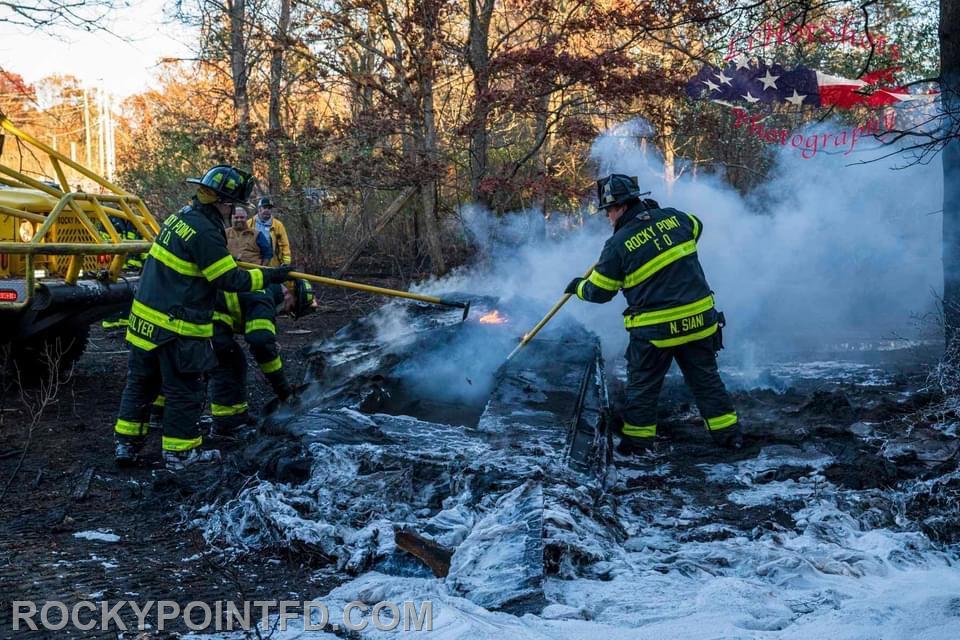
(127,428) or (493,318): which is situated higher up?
(493,318)

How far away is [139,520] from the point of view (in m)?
4.30

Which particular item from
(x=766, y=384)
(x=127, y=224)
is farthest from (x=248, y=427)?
(x=766, y=384)

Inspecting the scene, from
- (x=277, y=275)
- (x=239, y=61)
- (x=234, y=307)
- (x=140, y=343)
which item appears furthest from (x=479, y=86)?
(x=140, y=343)

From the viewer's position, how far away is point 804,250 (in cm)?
1112

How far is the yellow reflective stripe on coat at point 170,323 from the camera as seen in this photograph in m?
5.21

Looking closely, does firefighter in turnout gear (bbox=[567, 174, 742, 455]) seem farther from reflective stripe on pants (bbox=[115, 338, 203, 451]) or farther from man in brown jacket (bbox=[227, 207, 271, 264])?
man in brown jacket (bbox=[227, 207, 271, 264])

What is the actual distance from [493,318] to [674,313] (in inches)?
68.9

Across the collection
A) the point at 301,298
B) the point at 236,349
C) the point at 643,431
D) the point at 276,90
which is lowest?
the point at 643,431

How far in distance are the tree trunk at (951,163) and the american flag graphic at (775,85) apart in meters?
6.95

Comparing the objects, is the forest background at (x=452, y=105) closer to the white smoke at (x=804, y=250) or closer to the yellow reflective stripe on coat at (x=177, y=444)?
the white smoke at (x=804, y=250)

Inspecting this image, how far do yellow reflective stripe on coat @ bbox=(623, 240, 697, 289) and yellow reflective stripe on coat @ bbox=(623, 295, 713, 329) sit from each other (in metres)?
0.23

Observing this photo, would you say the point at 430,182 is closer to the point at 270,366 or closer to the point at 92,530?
the point at 270,366

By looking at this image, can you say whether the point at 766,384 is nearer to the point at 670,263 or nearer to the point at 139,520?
the point at 670,263

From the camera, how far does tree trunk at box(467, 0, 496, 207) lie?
449 inches
